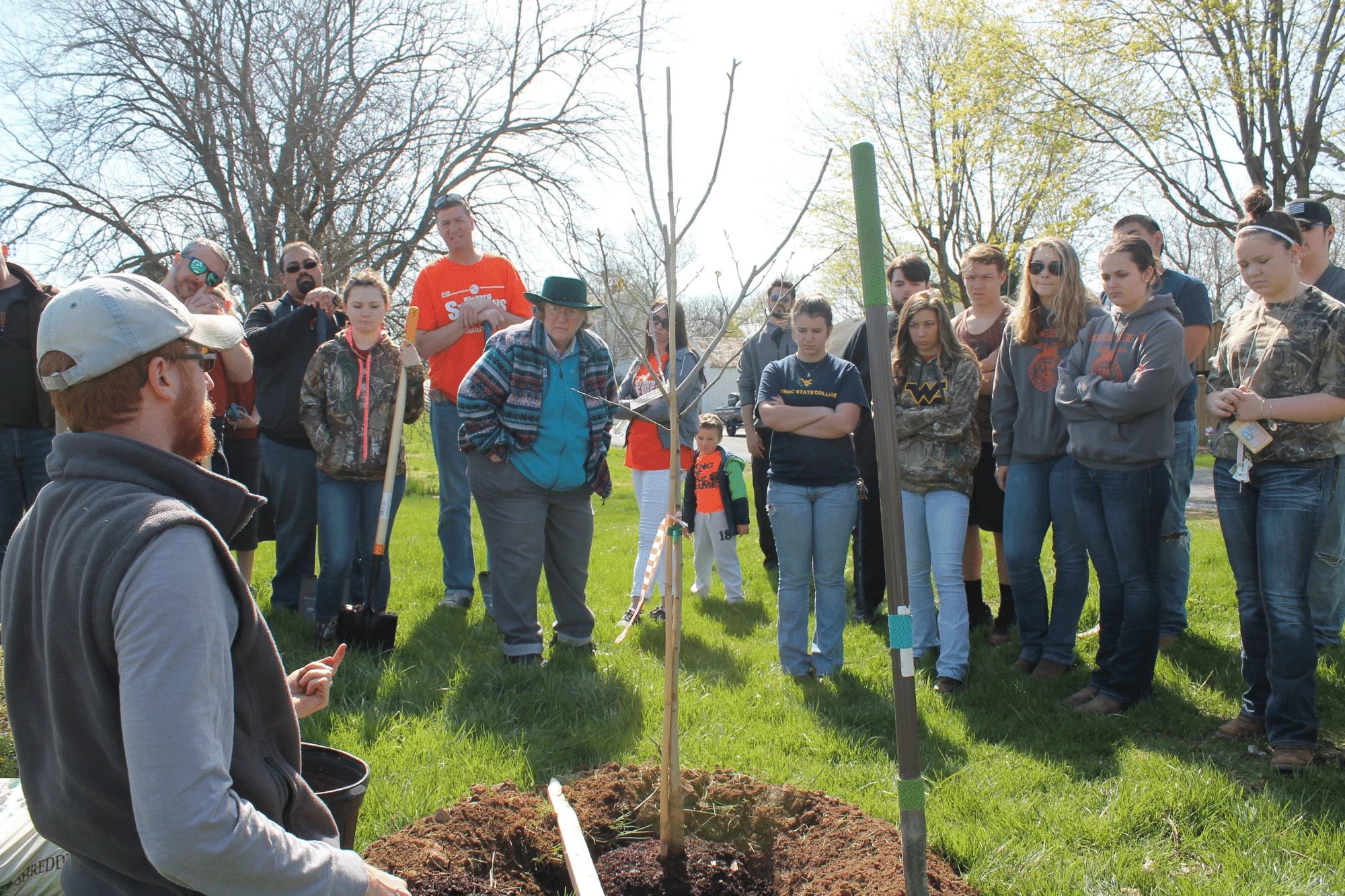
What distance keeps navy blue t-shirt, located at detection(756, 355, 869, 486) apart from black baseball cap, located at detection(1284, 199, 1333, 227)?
2.48 metres

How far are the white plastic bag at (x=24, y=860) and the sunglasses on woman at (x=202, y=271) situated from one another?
11.1 ft

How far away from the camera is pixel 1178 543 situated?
566cm

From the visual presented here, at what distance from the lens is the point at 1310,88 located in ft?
48.5

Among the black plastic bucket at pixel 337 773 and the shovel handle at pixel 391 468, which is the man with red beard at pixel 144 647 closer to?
the black plastic bucket at pixel 337 773

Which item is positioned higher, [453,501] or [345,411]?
[345,411]

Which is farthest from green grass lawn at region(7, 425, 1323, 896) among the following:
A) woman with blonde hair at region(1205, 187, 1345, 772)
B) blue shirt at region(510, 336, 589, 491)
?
blue shirt at region(510, 336, 589, 491)

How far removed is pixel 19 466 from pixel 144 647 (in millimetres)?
4823

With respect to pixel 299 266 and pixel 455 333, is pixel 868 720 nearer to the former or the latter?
pixel 455 333

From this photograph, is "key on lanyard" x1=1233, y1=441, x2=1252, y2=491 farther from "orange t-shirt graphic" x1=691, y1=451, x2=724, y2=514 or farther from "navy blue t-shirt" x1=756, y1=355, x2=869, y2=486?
"orange t-shirt graphic" x1=691, y1=451, x2=724, y2=514

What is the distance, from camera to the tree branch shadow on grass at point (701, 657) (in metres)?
5.31

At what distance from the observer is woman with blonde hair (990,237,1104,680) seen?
16.8 feet

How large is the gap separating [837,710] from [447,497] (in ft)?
10.4

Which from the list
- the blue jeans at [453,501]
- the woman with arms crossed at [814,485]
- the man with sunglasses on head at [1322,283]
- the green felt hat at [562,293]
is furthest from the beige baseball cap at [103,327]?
the man with sunglasses on head at [1322,283]

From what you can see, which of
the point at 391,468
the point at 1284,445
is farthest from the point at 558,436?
the point at 1284,445
